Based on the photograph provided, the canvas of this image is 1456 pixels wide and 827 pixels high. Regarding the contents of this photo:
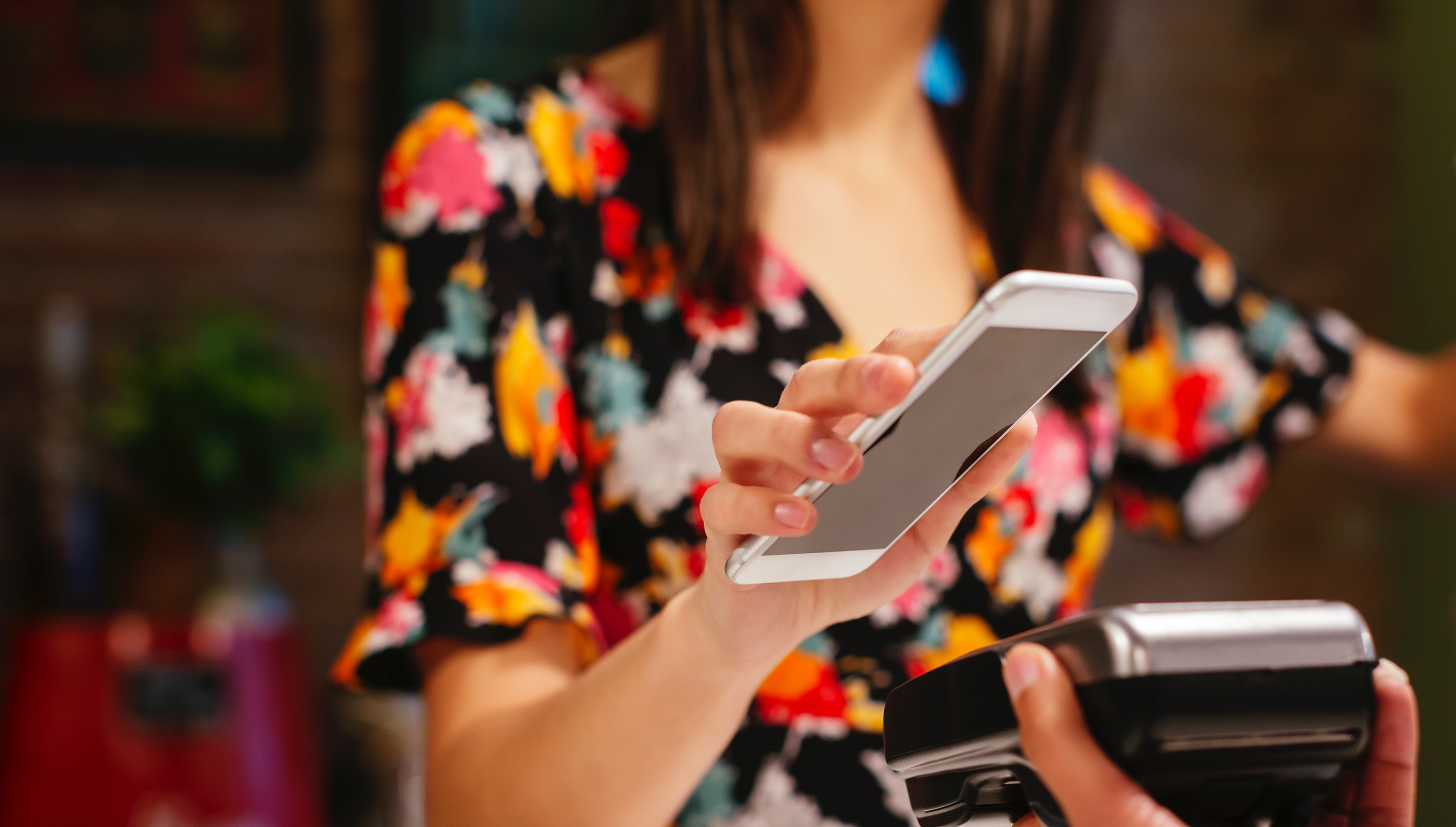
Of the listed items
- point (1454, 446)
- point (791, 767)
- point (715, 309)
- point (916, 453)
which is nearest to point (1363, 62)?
point (1454, 446)

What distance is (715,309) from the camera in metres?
0.65

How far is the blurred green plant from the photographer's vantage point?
1.28m

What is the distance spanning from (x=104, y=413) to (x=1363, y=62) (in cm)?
180

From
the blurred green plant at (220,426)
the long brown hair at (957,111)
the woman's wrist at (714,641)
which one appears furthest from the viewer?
the blurred green plant at (220,426)

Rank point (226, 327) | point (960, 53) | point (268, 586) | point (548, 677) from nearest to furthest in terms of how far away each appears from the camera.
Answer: point (548, 677)
point (960, 53)
point (226, 327)
point (268, 586)

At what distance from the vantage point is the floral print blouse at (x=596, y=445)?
0.57 meters

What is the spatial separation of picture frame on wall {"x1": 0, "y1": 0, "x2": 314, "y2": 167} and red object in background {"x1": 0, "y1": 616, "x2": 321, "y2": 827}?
687 mm

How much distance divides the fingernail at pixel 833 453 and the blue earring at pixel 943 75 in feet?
2.01

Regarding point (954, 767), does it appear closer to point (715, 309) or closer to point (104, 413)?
point (715, 309)

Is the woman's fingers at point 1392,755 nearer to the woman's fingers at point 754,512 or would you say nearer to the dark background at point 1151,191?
the woman's fingers at point 754,512

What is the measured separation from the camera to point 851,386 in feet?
0.97

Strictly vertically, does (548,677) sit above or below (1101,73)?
below

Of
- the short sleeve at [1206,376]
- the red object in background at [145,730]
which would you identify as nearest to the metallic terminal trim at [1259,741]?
the short sleeve at [1206,376]

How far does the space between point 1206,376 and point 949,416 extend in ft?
2.12
